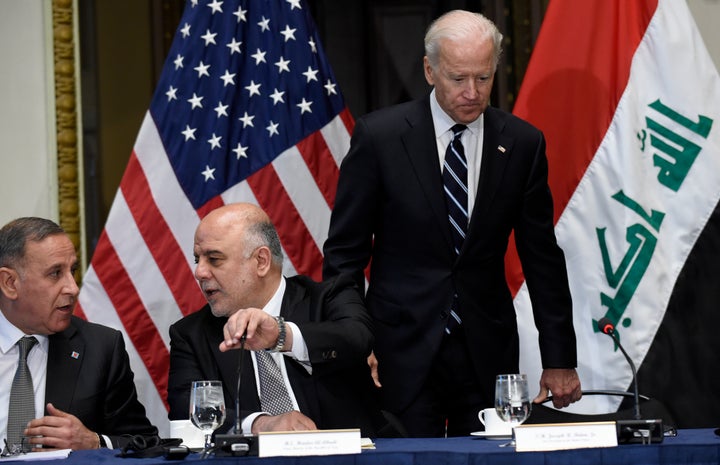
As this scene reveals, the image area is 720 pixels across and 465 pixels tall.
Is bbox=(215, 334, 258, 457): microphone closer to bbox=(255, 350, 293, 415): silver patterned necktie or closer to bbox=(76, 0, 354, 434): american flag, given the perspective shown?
bbox=(255, 350, 293, 415): silver patterned necktie

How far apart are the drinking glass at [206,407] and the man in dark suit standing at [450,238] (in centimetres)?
98

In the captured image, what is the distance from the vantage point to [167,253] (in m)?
4.25

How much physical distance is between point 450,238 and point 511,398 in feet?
3.12

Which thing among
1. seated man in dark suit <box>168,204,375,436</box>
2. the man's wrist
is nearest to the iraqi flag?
seated man in dark suit <box>168,204,375,436</box>

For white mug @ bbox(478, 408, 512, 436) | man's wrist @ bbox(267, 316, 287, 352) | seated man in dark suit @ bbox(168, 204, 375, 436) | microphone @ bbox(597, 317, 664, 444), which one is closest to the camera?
microphone @ bbox(597, 317, 664, 444)

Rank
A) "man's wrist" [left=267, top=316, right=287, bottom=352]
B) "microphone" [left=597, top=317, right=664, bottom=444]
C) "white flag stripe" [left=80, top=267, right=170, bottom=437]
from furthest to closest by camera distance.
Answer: "white flag stripe" [left=80, top=267, right=170, bottom=437]
"man's wrist" [left=267, top=316, right=287, bottom=352]
"microphone" [left=597, top=317, right=664, bottom=444]

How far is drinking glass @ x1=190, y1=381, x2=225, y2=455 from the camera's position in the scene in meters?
2.37

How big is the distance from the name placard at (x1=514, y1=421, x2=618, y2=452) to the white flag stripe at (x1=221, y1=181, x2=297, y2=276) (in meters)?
2.22

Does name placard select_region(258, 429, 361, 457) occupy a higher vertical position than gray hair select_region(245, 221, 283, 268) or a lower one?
lower

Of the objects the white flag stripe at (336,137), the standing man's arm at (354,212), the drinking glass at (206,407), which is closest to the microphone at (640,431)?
the drinking glass at (206,407)

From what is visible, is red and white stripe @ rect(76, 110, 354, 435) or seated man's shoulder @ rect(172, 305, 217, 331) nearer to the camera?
seated man's shoulder @ rect(172, 305, 217, 331)

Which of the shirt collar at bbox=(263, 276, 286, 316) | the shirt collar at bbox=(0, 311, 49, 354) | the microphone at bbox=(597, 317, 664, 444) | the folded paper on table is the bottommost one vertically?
the folded paper on table

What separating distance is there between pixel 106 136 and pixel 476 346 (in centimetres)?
223

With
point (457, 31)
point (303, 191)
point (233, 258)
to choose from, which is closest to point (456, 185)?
point (457, 31)
